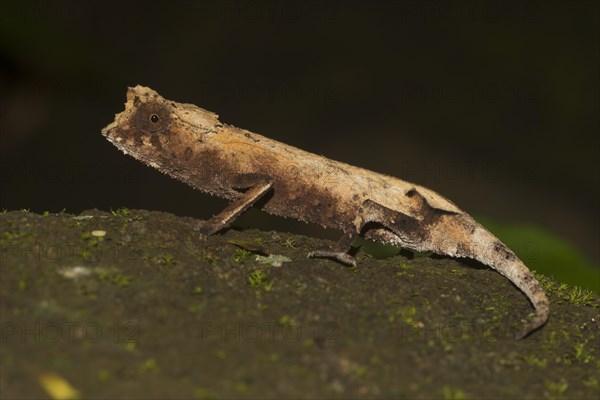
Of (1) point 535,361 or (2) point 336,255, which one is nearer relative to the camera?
(1) point 535,361

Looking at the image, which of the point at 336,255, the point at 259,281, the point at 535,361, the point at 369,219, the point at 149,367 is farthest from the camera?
the point at 369,219

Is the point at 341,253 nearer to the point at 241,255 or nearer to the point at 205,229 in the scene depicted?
the point at 241,255

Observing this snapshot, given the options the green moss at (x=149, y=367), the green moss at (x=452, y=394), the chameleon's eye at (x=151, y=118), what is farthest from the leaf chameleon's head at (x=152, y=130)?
the green moss at (x=452, y=394)

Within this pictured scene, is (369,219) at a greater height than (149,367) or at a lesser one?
greater

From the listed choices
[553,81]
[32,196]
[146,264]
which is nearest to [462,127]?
[553,81]

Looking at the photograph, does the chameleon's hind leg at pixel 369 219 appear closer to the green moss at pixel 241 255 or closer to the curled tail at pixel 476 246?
the curled tail at pixel 476 246

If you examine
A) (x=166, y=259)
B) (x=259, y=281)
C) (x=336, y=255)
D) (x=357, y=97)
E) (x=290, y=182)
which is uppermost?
(x=357, y=97)

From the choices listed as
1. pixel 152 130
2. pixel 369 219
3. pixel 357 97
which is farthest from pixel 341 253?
pixel 357 97
